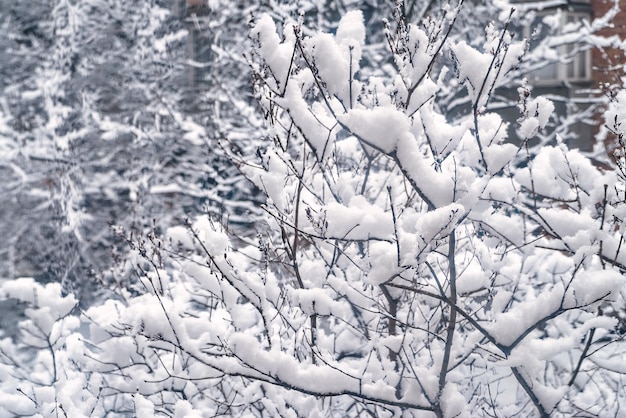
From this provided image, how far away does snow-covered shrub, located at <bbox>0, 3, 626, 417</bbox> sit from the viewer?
2.44 metres

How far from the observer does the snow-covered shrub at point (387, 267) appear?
244 centimetres

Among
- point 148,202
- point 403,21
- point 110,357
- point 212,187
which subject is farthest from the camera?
point 148,202

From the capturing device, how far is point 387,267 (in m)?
2.33

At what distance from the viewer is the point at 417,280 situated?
320 centimetres

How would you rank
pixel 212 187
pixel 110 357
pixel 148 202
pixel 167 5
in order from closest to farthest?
pixel 110 357 < pixel 212 187 < pixel 148 202 < pixel 167 5

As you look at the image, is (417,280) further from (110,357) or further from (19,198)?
(19,198)

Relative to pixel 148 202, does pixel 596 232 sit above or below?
below

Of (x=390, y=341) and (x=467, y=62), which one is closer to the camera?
(x=467, y=62)

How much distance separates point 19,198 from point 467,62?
39.2ft

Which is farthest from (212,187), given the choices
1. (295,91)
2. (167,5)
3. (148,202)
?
(295,91)

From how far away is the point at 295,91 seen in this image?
271cm

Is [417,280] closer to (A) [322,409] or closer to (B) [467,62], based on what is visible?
(A) [322,409]

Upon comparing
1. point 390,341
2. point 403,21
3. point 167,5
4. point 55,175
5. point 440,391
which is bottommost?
point 440,391

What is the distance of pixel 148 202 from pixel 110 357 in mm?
8136
